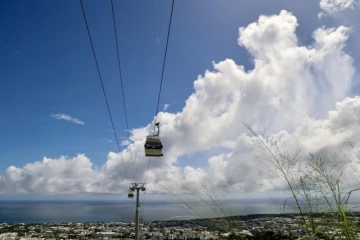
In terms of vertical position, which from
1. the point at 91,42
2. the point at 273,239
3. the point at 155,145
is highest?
the point at 91,42

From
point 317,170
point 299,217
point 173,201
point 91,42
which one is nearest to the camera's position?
point 299,217

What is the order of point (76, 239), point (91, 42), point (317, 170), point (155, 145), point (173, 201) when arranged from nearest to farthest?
point (317, 170), point (173, 201), point (91, 42), point (155, 145), point (76, 239)

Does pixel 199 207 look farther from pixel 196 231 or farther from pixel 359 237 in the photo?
pixel 359 237

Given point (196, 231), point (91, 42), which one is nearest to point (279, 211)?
point (196, 231)

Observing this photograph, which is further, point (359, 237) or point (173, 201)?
point (173, 201)

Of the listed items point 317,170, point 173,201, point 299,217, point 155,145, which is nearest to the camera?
point 299,217

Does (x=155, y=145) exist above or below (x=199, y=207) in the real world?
above

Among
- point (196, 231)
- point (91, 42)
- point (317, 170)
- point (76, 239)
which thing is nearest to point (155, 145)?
point (91, 42)

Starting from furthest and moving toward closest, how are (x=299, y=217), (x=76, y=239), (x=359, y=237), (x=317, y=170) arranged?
(x=76, y=239)
(x=317, y=170)
(x=299, y=217)
(x=359, y=237)

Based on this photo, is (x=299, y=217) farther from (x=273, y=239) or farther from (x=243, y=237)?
(x=273, y=239)
